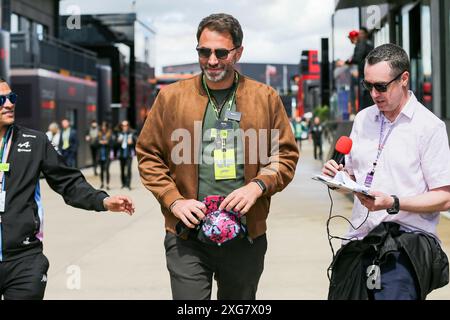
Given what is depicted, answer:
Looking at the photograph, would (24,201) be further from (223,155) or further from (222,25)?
(222,25)

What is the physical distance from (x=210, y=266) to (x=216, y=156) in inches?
21.6

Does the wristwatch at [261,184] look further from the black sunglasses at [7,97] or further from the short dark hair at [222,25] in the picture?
the black sunglasses at [7,97]

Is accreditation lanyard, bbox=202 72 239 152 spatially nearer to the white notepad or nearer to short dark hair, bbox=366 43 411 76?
the white notepad

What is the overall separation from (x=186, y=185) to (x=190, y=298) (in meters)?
0.54

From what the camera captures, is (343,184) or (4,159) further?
(4,159)

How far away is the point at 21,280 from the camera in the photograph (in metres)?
3.99

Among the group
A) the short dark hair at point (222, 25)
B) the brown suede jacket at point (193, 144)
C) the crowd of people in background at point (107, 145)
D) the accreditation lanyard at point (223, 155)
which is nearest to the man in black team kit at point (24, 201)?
the brown suede jacket at point (193, 144)

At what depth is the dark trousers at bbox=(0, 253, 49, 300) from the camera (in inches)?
156

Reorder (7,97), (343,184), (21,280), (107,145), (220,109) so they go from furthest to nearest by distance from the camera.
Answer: (107,145)
(7,97)
(21,280)
(220,109)
(343,184)

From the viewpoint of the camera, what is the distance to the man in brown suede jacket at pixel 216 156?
372cm

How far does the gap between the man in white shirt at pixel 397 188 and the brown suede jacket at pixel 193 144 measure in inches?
11.4

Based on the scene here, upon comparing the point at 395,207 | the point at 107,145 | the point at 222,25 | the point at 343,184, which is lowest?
the point at 395,207

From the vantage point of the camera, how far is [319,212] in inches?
558

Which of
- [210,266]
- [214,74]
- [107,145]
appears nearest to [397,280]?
[210,266]
